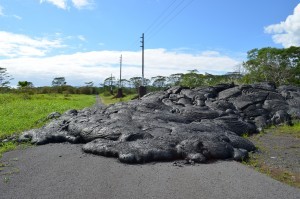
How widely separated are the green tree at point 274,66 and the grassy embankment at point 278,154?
17550 millimetres

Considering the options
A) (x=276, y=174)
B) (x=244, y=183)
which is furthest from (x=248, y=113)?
(x=244, y=183)

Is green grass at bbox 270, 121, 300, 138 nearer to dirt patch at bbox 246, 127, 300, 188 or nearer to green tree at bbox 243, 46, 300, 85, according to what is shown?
dirt patch at bbox 246, 127, 300, 188

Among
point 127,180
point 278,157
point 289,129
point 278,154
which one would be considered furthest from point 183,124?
point 289,129

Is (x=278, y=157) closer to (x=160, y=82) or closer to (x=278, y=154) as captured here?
(x=278, y=154)

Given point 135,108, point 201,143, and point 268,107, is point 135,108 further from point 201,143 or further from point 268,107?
point 268,107

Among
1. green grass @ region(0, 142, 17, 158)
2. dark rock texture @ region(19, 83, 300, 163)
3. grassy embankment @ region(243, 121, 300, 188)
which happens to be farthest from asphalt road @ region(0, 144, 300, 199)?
green grass @ region(0, 142, 17, 158)

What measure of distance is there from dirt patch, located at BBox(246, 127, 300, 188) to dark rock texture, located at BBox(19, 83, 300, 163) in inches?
21.5

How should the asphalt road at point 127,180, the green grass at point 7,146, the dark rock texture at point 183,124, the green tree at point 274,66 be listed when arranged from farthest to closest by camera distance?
the green tree at point 274,66 < the green grass at point 7,146 < the dark rock texture at point 183,124 < the asphalt road at point 127,180

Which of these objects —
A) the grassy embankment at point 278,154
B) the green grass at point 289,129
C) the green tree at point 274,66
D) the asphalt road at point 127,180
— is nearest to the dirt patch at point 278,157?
the grassy embankment at point 278,154

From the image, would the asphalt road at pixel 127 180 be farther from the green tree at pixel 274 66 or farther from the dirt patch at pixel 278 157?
the green tree at pixel 274 66

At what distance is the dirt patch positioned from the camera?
800 centimetres

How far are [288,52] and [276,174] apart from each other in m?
32.2

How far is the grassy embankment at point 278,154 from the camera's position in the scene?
8047 mm

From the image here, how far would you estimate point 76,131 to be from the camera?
12.6 m
